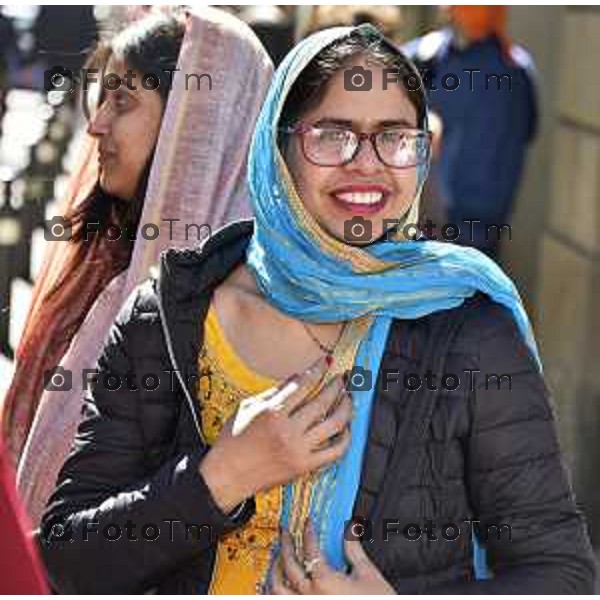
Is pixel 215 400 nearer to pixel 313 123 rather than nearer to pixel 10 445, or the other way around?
pixel 313 123

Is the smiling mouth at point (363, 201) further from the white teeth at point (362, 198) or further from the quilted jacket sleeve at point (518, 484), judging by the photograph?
the quilted jacket sleeve at point (518, 484)

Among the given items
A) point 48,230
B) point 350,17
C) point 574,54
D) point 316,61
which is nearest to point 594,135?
point 574,54

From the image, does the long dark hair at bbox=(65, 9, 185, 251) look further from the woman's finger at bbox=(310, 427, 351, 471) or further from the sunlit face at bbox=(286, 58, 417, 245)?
the woman's finger at bbox=(310, 427, 351, 471)

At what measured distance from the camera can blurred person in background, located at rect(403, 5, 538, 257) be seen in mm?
7836

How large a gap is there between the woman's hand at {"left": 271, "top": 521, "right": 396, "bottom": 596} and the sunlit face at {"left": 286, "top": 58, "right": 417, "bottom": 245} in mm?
455

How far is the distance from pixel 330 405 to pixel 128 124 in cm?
105

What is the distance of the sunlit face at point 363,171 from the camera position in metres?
2.74

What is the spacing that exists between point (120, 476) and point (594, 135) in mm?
5393

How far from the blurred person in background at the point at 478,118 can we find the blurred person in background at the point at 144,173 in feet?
13.8

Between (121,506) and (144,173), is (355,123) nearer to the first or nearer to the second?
(121,506)

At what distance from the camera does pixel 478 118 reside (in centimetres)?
790

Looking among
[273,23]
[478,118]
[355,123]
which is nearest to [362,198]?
[355,123]

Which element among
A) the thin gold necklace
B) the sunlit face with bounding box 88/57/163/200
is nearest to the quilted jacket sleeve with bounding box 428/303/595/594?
the thin gold necklace

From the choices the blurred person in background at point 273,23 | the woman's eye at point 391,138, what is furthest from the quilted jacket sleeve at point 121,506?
the blurred person in background at point 273,23
